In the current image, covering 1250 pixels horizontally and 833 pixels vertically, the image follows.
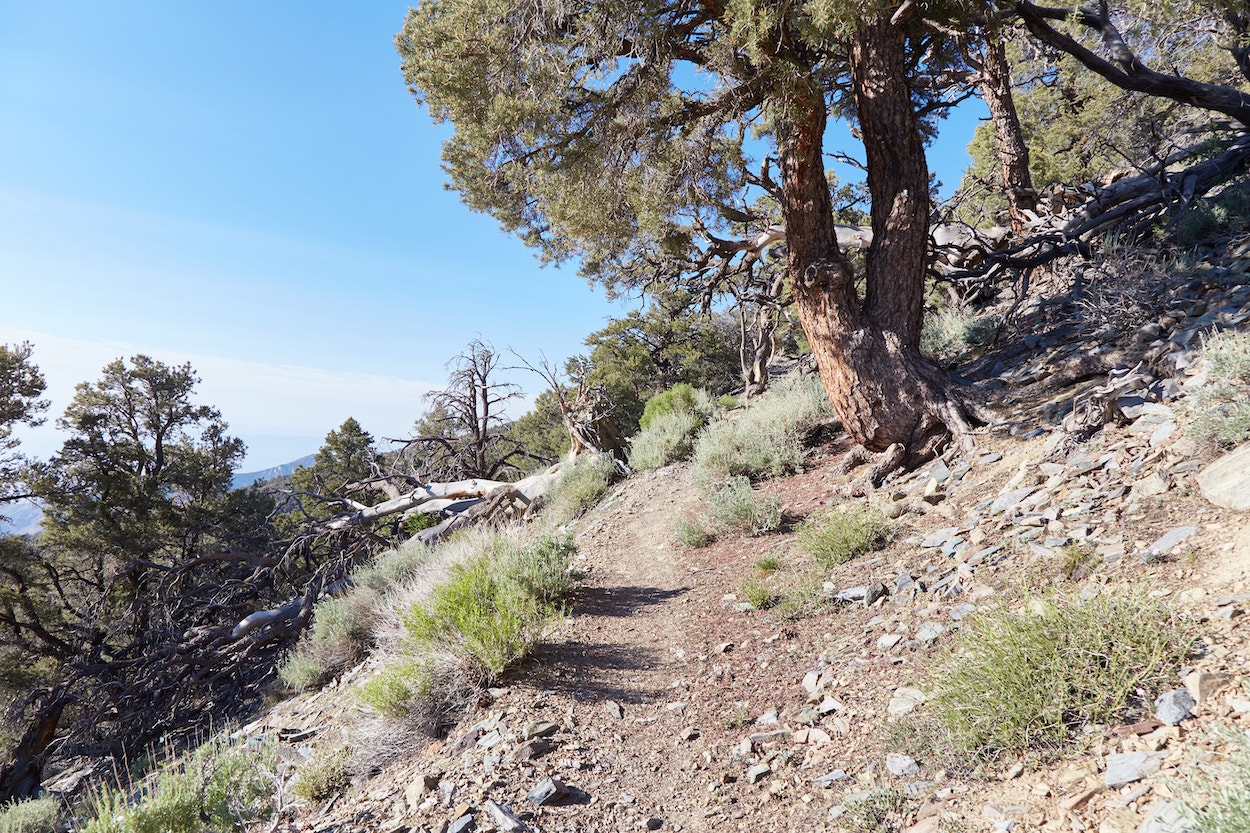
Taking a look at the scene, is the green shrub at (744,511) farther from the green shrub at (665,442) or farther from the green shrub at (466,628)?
the green shrub at (665,442)

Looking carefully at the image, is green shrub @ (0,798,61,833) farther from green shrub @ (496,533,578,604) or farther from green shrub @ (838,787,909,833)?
green shrub @ (838,787,909,833)

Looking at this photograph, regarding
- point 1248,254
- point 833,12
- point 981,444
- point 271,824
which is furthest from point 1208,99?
point 271,824

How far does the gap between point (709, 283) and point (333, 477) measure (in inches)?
570

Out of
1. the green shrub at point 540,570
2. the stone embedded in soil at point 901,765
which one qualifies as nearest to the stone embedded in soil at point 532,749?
the green shrub at point 540,570

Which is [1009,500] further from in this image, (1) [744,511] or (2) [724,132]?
(2) [724,132]

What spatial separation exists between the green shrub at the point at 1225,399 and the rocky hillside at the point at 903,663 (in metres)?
0.04

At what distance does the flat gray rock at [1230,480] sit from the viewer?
2.97m

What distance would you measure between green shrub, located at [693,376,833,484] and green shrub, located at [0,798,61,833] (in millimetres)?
8672

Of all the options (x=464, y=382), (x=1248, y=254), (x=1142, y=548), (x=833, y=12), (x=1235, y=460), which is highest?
(x=833, y=12)

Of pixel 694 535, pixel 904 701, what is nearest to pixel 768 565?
pixel 694 535

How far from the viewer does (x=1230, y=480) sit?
10.1 feet

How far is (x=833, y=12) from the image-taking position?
4.27 meters

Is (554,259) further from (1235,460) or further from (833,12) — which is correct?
(1235,460)

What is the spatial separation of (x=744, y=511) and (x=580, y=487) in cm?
435
